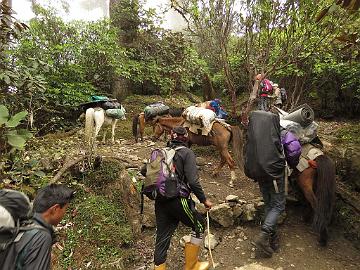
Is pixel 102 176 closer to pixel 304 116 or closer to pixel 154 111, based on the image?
pixel 154 111

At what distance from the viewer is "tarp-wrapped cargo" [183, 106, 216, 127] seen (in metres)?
6.43

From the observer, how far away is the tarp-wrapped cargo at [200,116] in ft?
21.1

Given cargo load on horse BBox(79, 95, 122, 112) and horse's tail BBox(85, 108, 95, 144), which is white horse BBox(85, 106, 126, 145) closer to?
horse's tail BBox(85, 108, 95, 144)

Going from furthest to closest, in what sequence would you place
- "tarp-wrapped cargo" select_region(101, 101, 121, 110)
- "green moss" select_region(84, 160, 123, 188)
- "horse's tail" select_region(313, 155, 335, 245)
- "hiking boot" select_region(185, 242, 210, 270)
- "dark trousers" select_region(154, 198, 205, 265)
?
"tarp-wrapped cargo" select_region(101, 101, 121, 110), "green moss" select_region(84, 160, 123, 188), "horse's tail" select_region(313, 155, 335, 245), "hiking boot" select_region(185, 242, 210, 270), "dark trousers" select_region(154, 198, 205, 265)

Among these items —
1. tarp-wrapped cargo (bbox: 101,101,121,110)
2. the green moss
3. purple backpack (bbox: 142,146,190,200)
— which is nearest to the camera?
purple backpack (bbox: 142,146,190,200)

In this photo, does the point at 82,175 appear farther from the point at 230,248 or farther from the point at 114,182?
the point at 230,248

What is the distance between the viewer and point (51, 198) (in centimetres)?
231

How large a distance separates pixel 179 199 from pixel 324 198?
2313 millimetres

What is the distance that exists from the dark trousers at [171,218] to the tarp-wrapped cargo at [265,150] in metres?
1.10

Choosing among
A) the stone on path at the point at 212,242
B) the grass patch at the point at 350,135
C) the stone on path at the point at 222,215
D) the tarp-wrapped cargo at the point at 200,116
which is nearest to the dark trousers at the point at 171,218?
the stone on path at the point at 212,242

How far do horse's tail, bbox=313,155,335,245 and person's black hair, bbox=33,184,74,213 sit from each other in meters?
3.66

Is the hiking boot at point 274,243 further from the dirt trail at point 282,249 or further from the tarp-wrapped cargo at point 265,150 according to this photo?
the tarp-wrapped cargo at point 265,150

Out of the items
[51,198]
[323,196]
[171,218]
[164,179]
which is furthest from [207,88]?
[51,198]

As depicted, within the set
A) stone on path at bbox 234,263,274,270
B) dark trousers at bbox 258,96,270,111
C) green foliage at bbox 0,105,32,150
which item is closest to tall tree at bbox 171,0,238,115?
dark trousers at bbox 258,96,270,111
